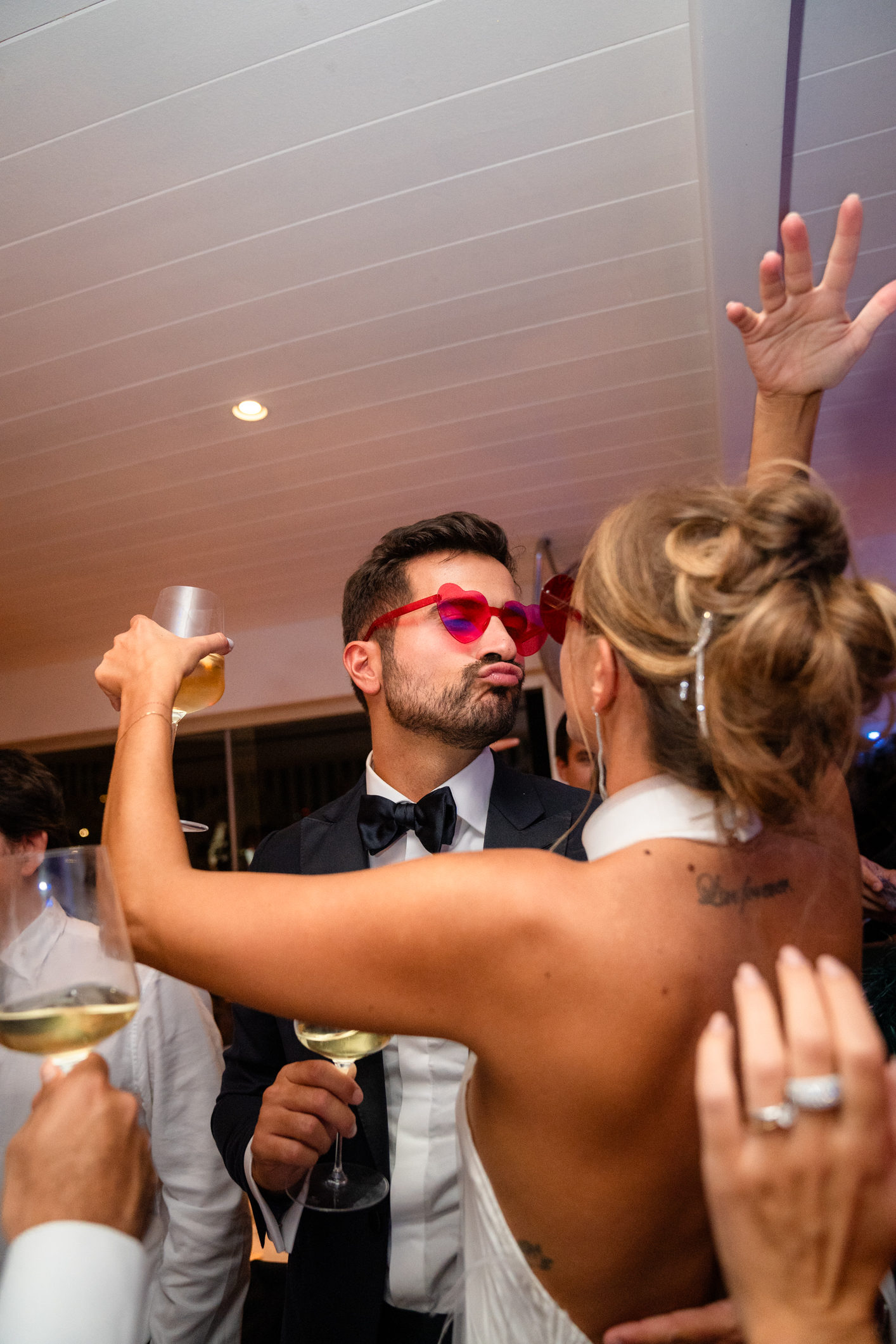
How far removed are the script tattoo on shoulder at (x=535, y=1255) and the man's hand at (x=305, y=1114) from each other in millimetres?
380

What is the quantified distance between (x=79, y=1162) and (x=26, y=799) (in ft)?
4.93

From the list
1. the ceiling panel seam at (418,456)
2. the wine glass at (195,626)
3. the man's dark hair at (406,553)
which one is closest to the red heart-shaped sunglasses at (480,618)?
the man's dark hair at (406,553)

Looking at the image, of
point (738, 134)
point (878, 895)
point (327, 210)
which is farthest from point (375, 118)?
point (878, 895)

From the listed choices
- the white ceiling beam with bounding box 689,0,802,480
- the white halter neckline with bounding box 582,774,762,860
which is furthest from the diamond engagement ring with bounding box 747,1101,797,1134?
the white ceiling beam with bounding box 689,0,802,480

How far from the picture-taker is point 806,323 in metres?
1.43

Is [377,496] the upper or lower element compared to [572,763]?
upper

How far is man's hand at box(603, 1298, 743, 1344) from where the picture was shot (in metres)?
1.00

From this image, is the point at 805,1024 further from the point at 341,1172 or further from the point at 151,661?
the point at 341,1172

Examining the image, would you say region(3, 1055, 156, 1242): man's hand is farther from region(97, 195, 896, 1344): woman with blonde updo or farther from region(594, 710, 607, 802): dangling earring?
region(594, 710, 607, 802): dangling earring

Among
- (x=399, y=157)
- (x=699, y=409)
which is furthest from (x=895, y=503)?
(x=399, y=157)

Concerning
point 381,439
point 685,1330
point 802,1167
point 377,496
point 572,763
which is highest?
point 381,439

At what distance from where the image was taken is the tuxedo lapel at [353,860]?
62.6 inches

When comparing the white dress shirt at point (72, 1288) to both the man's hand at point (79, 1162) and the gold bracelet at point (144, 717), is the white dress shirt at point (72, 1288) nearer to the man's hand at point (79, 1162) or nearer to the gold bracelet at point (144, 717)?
the man's hand at point (79, 1162)

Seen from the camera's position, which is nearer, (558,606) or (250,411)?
(558,606)
